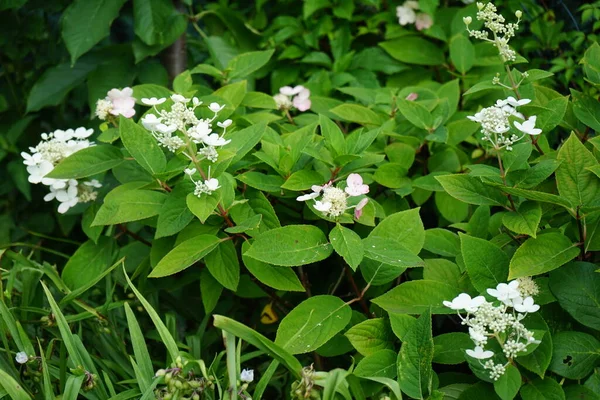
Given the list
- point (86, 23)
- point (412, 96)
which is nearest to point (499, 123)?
point (412, 96)

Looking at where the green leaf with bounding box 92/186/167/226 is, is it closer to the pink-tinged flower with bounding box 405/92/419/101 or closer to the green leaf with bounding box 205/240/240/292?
the green leaf with bounding box 205/240/240/292

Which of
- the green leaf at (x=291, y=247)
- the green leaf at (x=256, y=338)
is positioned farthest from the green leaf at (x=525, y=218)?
the green leaf at (x=256, y=338)

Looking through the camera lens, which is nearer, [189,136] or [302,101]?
[189,136]

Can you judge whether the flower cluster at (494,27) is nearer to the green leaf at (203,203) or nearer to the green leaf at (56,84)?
the green leaf at (203,203)

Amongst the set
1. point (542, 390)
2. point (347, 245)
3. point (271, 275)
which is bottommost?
point (542, 390)

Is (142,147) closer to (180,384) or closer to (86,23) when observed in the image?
(180,384)

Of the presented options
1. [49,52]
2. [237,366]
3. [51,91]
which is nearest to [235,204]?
[237,366]
